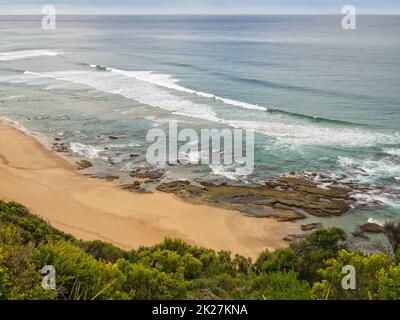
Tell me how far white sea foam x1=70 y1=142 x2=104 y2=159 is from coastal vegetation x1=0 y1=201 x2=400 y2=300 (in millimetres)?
17796

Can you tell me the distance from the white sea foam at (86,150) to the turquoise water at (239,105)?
77mm

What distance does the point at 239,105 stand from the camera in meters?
50.7

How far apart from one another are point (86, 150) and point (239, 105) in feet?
62.9

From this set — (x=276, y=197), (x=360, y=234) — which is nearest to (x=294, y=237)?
(x=360, y=234)

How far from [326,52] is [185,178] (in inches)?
2939

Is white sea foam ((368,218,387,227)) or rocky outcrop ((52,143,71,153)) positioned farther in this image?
rocky outcrop ((52,143,71,153))

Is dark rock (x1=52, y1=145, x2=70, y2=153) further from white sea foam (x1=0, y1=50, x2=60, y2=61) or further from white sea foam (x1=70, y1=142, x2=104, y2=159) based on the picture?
white sea foam (x1=0, y1=50, x2=60, y2=61)

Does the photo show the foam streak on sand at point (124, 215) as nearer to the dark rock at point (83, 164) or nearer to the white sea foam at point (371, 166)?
the dark rock at point (83, 164)

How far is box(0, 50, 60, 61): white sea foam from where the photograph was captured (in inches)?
3546

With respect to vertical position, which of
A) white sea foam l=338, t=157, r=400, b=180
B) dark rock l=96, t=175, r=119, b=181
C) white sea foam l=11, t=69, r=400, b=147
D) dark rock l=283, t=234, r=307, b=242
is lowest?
dark rock l=283, t=234, r=307, b=242

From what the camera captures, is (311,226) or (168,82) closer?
(311,226)

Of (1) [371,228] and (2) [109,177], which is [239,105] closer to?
(2) [109,177]

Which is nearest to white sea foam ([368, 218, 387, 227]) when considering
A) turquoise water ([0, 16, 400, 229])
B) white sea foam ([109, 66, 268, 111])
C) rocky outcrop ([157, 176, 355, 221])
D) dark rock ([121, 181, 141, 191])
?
turquoise water ([0, 16, 400, 229])
